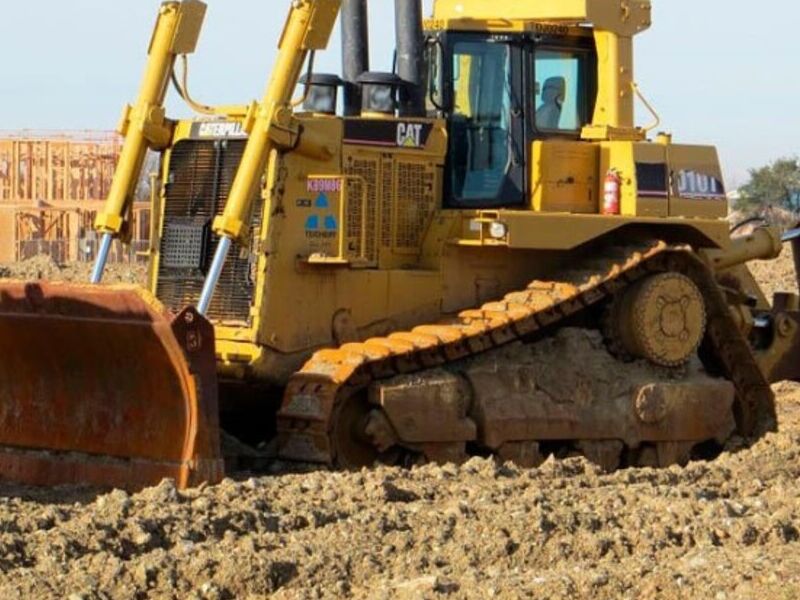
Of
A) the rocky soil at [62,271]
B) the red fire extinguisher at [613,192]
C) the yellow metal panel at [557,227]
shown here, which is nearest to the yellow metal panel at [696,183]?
the yellow metal panel at [557,227]

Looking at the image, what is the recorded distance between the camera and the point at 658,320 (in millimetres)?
12414

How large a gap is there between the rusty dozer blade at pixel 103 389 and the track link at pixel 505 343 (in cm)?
79

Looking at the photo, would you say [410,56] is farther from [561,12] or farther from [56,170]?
[56,170]

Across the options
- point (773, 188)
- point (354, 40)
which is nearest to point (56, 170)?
point (773, 188)

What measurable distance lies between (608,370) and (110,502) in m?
4.14

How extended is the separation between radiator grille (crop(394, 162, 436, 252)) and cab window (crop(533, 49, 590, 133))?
0.86m

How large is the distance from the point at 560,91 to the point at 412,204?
139 cm

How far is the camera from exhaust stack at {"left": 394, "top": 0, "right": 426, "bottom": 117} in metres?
12.0

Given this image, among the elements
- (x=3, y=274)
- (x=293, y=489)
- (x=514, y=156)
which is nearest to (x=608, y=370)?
(x=514, y=156)

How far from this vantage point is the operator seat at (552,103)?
41.2 ft

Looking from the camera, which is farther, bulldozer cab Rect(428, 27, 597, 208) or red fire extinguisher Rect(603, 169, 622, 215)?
red fire extinguisher Rect(603, 169, 622, 215)

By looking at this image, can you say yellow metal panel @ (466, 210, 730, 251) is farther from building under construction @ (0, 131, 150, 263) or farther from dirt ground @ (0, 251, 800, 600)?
building under construction @ (0, 131, 150, 263)

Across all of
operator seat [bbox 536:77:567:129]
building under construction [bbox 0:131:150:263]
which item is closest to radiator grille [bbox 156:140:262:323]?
operator seat [bbox 536:77:567:129]

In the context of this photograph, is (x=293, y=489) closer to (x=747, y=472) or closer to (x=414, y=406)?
(x=414, y=406)
